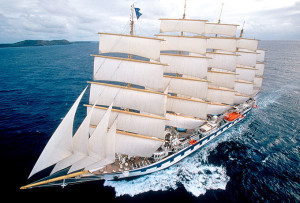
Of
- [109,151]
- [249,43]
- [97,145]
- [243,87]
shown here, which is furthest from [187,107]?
[249,43]

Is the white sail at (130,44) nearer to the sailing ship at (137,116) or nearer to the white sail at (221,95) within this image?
the sailing ship at (137,116)

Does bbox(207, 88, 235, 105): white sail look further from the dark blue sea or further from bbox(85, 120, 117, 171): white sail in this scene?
bbox(85, 120, 117, 171): white sail

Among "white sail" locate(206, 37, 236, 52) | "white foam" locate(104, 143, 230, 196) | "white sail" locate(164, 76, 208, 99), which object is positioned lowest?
"white foam" locate(104, 143, 230, 196)

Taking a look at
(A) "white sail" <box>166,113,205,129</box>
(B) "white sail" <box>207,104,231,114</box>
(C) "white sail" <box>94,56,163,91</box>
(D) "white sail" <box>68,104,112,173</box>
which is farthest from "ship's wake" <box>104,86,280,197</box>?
(C) "white sail" <box>94,56,163,91</box>

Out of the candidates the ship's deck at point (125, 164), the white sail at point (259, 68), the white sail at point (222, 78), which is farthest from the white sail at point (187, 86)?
the white sail at point (259, 68)

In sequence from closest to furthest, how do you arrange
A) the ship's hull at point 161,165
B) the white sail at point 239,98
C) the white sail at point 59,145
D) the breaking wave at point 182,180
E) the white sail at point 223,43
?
the white sail at point 59,145
the ship's hull at point 161,165
the breaking wave at point 182,180
the white sail at point 223,43
the white sail at point 239,98

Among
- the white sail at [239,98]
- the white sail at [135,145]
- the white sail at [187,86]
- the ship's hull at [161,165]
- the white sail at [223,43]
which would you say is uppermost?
the white sail at [223,43]

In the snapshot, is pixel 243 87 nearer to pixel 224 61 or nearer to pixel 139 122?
pixel 224 61

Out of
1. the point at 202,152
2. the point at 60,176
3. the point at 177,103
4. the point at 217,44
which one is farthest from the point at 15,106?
the point at 217,44
